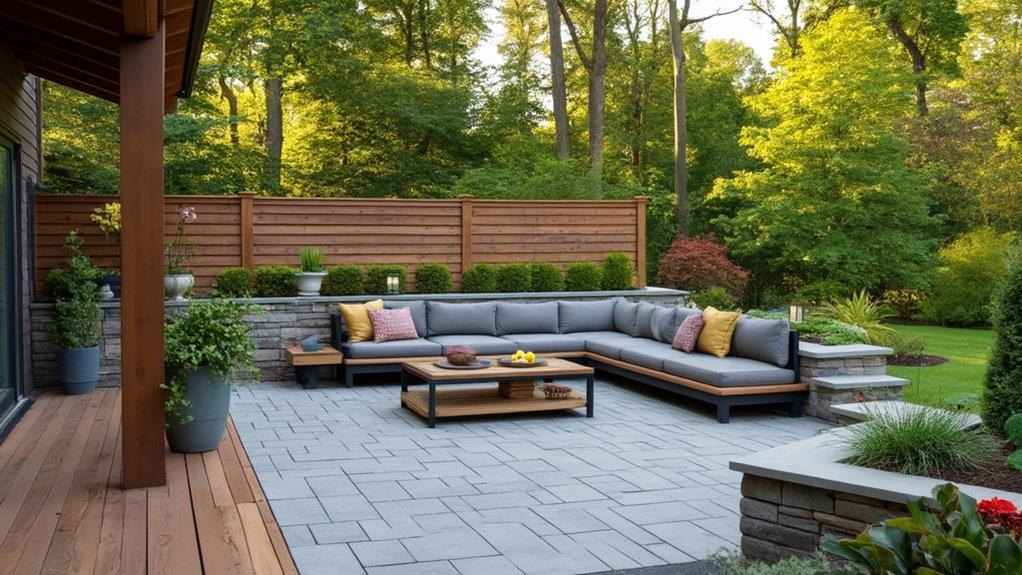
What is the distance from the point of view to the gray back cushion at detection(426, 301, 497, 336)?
31.3ft

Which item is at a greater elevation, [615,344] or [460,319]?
[460,319]

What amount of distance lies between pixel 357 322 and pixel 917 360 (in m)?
6.76

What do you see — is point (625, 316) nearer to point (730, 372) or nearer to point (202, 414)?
point (730, 372)

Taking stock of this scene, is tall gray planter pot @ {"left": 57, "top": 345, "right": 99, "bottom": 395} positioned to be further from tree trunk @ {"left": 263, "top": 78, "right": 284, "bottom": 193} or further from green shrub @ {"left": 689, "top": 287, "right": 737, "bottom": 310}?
tree trunk @ {"left": 263, "top": 78, "right": 284, "bottom": 193}

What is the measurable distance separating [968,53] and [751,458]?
19286mm

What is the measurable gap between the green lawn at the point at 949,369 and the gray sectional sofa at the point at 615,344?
129 cm

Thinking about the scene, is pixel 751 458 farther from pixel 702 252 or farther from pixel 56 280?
pixel 702 252

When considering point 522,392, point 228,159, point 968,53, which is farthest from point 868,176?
point 228,159

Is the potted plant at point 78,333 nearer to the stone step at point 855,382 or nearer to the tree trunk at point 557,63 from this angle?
the stone step at point 855,382

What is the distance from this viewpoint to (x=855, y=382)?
23.1 ft

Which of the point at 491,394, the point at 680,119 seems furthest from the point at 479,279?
the point at 680,119

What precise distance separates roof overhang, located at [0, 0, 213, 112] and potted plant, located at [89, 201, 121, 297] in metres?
2.03

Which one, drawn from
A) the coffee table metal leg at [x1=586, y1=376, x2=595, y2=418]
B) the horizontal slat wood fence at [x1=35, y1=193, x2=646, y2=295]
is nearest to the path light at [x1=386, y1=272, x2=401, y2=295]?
the horizontal slat wood fence at [x1=35, y1=193, x2=646, y2=295]

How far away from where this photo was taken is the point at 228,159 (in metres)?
14.7
